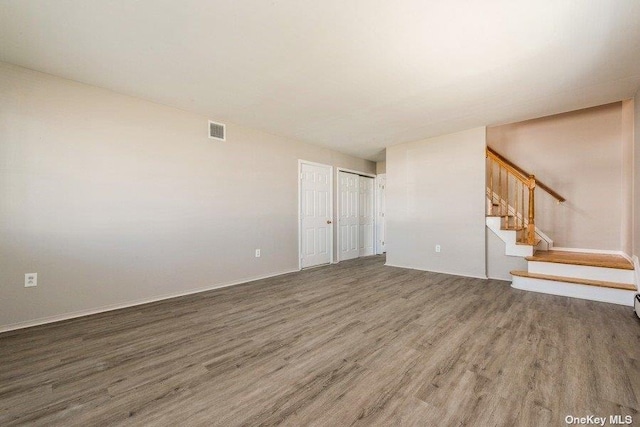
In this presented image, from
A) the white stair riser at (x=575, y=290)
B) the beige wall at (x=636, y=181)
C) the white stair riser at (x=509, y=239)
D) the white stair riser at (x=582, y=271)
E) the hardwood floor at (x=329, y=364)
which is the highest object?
the beige wall at (x=636, y=181)

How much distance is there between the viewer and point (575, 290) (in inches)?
123

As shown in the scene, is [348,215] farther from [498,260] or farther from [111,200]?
[111,200]

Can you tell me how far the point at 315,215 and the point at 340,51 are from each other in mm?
A: 3279

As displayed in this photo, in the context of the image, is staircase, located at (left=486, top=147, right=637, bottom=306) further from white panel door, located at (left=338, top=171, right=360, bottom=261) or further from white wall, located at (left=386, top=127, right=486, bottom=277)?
white panel door, located at (left=338, top=171, right=360, bottom=261)

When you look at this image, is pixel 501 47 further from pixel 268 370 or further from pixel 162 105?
pixel 162 105

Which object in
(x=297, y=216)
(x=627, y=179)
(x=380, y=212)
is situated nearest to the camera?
(x=627, y=179)

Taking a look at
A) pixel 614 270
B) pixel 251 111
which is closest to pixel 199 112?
pixel 251 111

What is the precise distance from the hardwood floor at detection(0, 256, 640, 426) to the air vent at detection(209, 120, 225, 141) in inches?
90.5

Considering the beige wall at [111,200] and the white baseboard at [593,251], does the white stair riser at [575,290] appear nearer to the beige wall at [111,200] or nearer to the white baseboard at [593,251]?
the white baseboard at [593,251]

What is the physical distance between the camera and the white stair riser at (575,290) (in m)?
2.87

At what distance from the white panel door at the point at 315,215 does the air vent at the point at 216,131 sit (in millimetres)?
1576

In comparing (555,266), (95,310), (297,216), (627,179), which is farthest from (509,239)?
(95,310)

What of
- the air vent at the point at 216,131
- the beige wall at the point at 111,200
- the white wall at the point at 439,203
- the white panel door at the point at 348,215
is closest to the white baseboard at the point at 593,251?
the white wall at the point at 439,203

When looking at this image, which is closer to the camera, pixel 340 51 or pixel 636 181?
pixel 340 51
